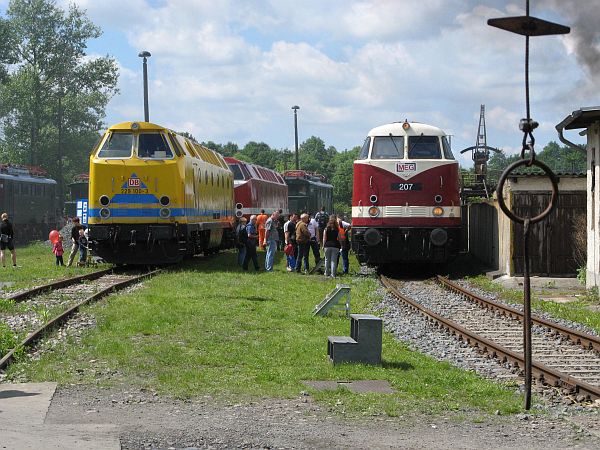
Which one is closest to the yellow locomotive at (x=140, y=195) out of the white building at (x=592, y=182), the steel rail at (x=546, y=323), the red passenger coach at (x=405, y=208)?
the red passenger coach at (x=405, y=208)

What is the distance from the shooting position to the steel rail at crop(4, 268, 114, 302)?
1852 cm

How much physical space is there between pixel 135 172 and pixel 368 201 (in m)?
5.62

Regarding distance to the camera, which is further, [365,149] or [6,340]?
[365,149]

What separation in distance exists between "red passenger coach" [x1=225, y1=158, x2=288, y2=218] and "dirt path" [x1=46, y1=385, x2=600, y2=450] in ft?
91.6

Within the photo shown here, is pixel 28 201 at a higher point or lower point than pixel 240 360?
higher

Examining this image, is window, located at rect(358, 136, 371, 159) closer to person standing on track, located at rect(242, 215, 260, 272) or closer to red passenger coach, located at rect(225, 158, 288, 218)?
person standing on track, located at rect(242, 215, 260, 272)

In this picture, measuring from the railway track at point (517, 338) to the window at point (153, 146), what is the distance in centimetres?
702

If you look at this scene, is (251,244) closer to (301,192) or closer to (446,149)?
(446,149)

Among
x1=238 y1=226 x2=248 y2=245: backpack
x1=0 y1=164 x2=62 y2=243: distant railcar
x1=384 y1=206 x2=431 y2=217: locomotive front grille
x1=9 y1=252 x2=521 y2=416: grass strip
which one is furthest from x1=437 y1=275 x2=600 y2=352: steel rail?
x1=0 y1=164 x2=62 y2=243: distant railcar

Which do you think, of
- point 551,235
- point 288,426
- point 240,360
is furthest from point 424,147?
point 288,426

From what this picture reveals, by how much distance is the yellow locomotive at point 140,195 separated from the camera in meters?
24.8

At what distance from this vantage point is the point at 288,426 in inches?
336

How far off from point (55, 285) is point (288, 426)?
1329cm

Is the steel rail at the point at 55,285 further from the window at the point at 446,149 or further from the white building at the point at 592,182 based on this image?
the white building at the point at 592,182
